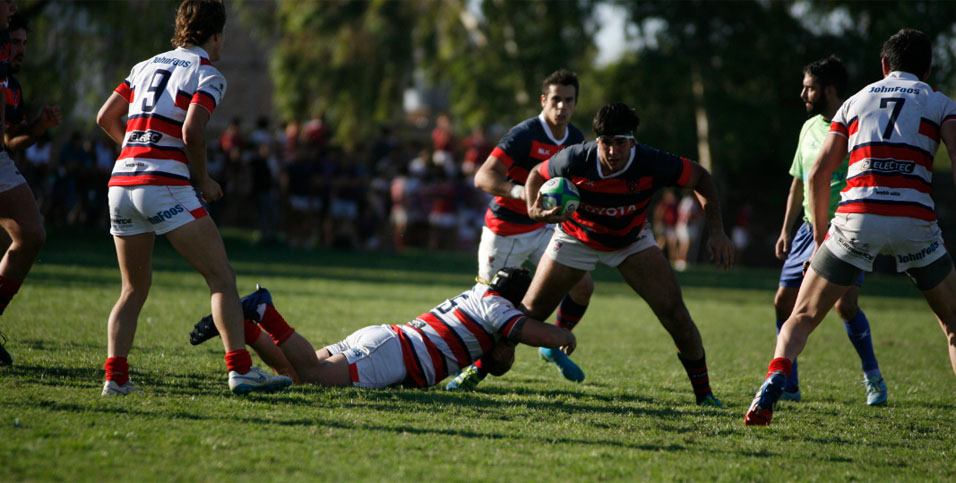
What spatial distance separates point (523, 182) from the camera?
23.7 feet

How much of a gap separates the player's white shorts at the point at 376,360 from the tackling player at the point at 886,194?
224cm

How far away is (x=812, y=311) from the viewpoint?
17.1 feet

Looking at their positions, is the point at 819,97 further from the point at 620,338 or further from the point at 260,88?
the point at 260,88

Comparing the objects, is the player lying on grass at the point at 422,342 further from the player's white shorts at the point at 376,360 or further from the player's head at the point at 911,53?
the player's head at the point at 911,53

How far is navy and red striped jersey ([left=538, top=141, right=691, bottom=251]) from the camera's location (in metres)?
5.58

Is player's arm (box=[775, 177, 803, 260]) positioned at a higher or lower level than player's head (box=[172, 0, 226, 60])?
lower

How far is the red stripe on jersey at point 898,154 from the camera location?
4.97m

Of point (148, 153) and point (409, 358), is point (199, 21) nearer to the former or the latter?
point (148, 153)

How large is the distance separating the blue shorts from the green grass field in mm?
880

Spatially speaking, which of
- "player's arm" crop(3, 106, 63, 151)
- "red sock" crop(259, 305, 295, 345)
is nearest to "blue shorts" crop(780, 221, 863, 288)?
"red sock" crop(259, 305, 295, 345)

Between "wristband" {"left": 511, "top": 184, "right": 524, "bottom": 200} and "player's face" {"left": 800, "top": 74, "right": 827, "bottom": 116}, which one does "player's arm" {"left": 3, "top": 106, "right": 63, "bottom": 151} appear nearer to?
"wristband" {"left": 511, "top": 184, "right": 524, "bottom": 200}

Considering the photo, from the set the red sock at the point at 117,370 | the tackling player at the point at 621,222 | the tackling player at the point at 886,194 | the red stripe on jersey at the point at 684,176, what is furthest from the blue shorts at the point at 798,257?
the red sock at the point at 117,370

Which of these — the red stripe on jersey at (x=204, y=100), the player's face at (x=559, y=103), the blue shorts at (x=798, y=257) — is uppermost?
the player's face at (x=559, y=103)

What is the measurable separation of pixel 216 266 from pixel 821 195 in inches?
143
